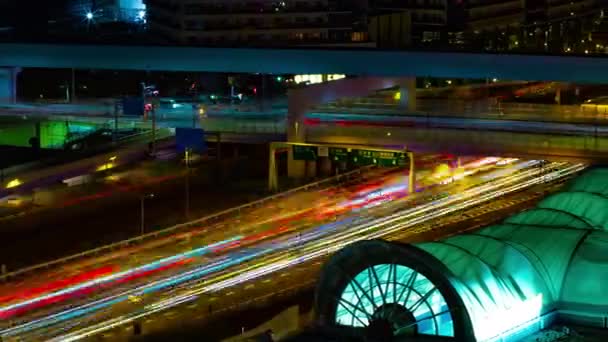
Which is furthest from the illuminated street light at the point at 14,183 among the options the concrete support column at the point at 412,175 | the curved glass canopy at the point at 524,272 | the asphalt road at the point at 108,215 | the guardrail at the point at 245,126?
the curved glass canopy at the point at 524,272

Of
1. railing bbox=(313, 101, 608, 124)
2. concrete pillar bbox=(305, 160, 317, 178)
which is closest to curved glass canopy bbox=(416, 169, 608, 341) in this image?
concrete pillar bbox=(305, 160, 317, 178)

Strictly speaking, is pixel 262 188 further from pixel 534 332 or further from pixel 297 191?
pixel 534 332

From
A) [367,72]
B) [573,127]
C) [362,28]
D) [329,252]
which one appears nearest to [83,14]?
[362,28]

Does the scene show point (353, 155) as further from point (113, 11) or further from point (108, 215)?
point (113, 11)

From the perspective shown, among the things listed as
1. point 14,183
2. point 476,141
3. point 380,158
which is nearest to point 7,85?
point 14,183

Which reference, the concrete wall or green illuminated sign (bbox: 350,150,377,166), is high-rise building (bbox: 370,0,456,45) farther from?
green illuminated sign (bbox: 350,150,377,166)

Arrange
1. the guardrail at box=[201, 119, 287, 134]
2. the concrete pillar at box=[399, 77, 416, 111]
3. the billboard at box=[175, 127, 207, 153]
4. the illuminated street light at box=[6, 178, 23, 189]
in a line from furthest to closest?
the concrete pillar at box=[399, 77, 416, 111]
the guardrail at box=[201, 119, 287, 134]
the illuminated street light at box=[6, 178, 23, 189]
the billboard at box=[175, 127, 207, 153]
